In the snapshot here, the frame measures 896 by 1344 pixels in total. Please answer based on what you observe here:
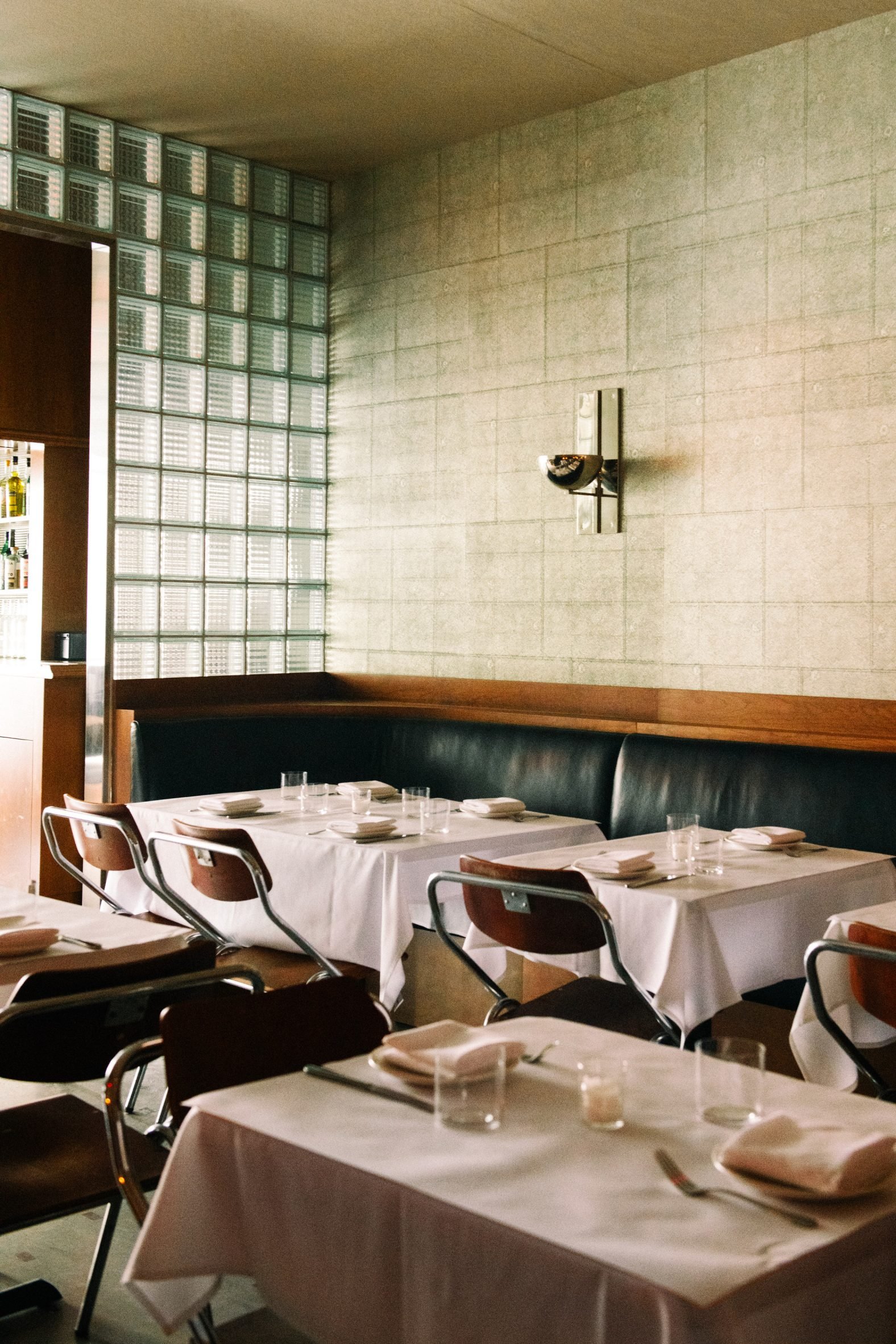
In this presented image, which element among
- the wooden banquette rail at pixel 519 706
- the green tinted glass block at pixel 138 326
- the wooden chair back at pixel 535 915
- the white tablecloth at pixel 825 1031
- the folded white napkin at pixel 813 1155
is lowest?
the white tablecloth at pixel 825 1031

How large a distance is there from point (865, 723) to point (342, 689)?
282 cm

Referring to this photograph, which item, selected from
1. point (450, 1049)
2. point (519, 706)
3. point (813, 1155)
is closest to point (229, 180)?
point (519, 706)

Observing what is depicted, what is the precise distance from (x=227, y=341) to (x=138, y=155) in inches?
34.7

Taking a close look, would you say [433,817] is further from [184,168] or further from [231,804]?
[184,168]

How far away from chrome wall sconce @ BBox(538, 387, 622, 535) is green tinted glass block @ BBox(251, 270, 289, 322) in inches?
69.2

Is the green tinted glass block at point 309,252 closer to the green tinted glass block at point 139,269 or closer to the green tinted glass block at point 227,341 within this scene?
the green tinted glass block at point 227,341

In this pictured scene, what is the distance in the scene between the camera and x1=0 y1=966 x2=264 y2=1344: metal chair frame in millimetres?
2221

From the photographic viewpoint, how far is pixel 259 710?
6.08m

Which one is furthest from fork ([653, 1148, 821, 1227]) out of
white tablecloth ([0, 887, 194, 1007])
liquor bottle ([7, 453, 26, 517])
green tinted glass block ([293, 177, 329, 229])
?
liquor bottle ([7, 453, 26, 517])

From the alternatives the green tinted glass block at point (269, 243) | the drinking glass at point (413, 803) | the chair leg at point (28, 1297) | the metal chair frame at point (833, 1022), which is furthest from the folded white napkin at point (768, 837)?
the green tinted glass block at point (269, 243)

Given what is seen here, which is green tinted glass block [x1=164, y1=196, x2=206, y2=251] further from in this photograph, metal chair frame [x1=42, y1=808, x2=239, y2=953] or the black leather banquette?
metal chair frame [x1=42, y1=808, x2=239, y2=953]

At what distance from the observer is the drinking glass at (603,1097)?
1686 mm

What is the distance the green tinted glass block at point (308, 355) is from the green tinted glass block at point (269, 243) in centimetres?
35

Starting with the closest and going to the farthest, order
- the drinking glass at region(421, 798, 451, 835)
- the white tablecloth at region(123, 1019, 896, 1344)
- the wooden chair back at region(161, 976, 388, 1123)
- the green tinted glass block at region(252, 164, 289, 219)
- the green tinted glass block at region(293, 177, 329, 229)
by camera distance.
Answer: the white tablecloth at region(123, 1019, 896, 1344) → the wooden chair back at region(161, 976, 388, 1123) → the drinking glass at region(421, 798, 451, 835) → the green tinted glass block at region(252, 164, 289, 219) → the green tinted glass block at region(293, 177, 329, 229)
